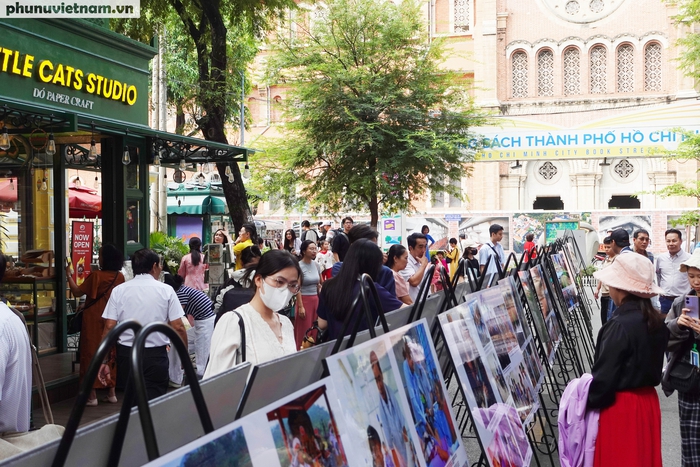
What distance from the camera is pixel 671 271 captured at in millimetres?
9336

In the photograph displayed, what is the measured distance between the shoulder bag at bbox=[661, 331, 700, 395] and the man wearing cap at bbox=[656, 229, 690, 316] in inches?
166

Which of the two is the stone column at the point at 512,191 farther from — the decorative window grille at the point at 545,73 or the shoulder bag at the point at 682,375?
the shoulder bag at the point at 682,375

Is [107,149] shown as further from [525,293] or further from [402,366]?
[402,366]

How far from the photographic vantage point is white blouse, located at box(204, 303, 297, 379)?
11.9 ft

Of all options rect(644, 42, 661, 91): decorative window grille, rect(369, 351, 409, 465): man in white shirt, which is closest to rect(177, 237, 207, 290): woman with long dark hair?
rect(369, 351, 409, 465): man in white shirt

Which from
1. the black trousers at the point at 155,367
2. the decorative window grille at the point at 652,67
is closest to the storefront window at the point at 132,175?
the black trousers at the point at 155,367

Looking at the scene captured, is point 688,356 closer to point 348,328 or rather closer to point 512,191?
point 348,328

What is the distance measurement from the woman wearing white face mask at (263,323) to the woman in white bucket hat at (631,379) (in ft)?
5.60

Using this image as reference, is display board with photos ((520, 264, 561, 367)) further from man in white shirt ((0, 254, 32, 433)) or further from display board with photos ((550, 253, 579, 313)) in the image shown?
man in white shirt ((0, 254, 32, 433))

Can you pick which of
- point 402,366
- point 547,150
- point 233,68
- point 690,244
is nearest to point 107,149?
point 233,68

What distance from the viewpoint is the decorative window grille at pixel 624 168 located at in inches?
1754

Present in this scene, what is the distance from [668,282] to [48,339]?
7687mm

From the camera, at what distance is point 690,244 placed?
34.1 meters

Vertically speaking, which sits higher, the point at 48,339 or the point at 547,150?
the point at 547,150
